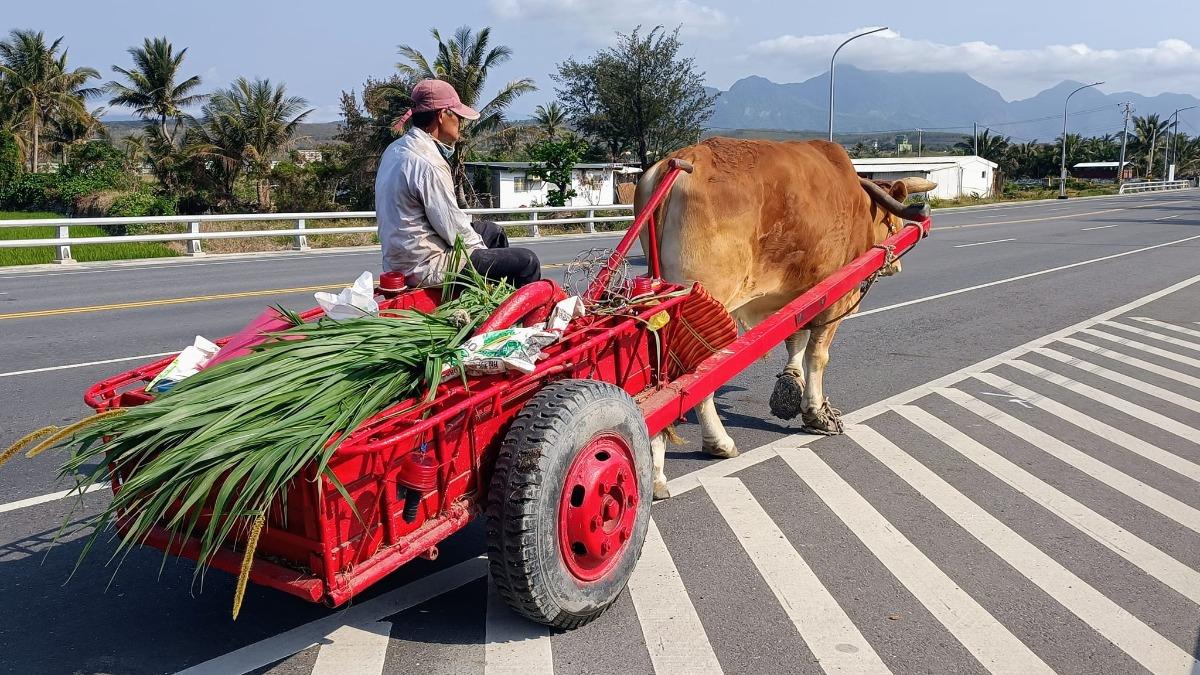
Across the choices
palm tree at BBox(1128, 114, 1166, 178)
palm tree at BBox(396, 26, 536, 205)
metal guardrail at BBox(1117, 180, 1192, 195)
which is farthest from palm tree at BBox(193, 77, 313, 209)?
palm tree at BBox(1128, 114, 1166, 178)

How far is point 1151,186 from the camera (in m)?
78.8

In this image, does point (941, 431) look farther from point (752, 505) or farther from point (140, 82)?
point (140, 82)

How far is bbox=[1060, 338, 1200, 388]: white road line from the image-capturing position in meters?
8.13

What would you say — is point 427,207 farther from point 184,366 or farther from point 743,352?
point 743,352

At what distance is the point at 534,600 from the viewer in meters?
3.20

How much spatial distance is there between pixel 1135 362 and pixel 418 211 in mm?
7460

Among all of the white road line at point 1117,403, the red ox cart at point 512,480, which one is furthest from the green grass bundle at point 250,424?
the white road line at point 1117,403

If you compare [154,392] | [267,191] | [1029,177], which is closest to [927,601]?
[154,392]

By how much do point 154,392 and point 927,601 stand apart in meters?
3.16

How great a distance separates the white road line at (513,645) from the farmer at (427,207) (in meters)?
1.51

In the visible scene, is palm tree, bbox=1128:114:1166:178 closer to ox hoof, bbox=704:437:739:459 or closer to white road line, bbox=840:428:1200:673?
white road line, bbox=840:428:1200:673

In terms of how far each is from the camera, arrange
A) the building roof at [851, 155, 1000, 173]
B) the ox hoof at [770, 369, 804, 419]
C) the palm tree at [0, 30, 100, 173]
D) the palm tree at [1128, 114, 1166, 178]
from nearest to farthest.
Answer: the ox hoof at [770, 369, 804, 419] < the palm tree at [0, 30, 100, 173] < the building roof at [851, 155, 1000, 173] < the palm tree at [1128, 114, 1166, 178]

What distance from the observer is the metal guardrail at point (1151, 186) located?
71725 mm

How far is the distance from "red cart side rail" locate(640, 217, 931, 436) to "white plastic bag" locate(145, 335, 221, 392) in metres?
1.80
